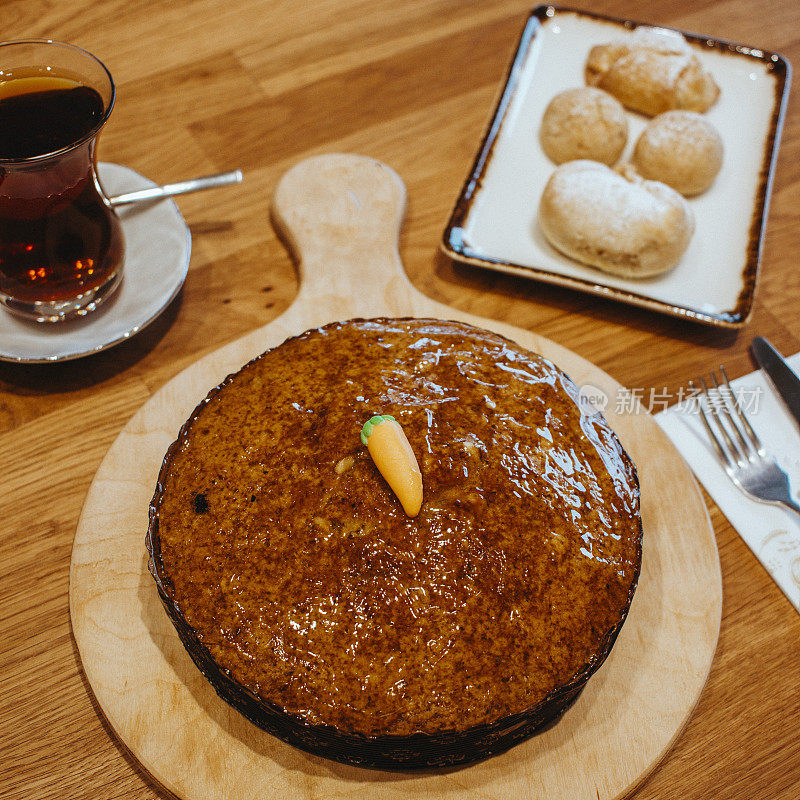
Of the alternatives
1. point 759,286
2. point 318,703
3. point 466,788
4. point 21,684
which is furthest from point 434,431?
point 759,286

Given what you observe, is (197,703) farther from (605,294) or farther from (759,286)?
(759,286)

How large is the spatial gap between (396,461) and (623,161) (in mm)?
1365

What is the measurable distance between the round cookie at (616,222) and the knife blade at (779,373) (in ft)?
0.94

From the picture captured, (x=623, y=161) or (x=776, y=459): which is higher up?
(x=623, y=161)

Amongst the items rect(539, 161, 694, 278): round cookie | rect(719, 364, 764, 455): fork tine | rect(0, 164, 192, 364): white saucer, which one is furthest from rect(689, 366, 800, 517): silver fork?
rect(0, 164, 192, 364): white saucer

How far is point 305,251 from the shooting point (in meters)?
1.83

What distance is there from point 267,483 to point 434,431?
291 millimetres

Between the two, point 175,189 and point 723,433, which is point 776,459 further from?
point 175,189

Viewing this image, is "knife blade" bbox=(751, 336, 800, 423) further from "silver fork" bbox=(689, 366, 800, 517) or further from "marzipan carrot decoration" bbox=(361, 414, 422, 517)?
"marzipan carrot decoration" bbox=(361, 414, 422, 517)

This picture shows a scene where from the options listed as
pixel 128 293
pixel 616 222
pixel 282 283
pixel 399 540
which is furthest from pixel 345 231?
pixel 399 540

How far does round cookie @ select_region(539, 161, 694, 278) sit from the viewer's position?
1756mm

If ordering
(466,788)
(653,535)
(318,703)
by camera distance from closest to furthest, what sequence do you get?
(318,703), (466,788), (653,535)

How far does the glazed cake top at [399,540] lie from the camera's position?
3.62ft

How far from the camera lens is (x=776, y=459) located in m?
1.59
